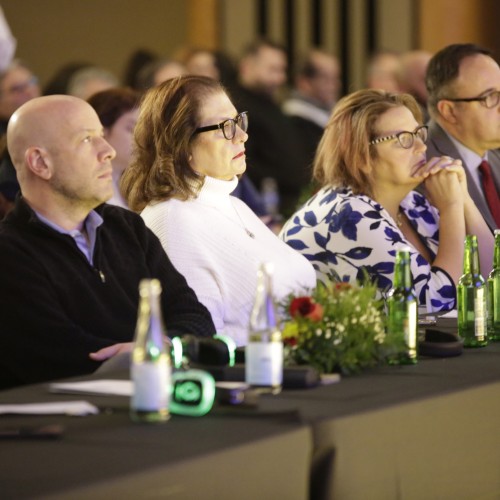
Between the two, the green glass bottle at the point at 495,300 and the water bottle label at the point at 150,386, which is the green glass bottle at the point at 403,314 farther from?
the water bottle label at the point at 150,386

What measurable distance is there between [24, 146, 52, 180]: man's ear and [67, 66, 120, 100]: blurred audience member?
3022 millimetres

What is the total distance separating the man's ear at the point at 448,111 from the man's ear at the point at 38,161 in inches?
72.5

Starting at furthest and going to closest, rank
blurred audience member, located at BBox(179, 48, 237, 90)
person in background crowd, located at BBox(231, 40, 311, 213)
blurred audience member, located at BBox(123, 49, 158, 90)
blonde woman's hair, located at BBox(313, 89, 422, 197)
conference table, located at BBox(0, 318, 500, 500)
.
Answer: blurred audience member, located at BBox(123, 49, 158, 90), person in background crowd, located at BBox(231, 40, 311, 213), blurred audience member, located at BBox(179, 48, 237, 90), blonde woman's hair, located at BBox(313, 89, 422, 197), conference table, located at BBox(0, 318, 500, 500)

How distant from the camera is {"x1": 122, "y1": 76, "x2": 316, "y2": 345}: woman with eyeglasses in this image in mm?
3213

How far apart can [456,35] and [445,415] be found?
7.92 meters

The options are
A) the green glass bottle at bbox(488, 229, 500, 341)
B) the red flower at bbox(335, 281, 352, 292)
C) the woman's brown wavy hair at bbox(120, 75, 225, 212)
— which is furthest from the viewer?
the woman's brown wavy hair at bbox(120, 75, 225, 212)

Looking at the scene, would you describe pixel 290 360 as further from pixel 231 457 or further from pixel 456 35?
pixel 456 35

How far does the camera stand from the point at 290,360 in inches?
87.4

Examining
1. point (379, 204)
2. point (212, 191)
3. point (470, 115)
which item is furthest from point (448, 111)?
point (212, 191)

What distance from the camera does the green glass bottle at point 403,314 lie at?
232cm

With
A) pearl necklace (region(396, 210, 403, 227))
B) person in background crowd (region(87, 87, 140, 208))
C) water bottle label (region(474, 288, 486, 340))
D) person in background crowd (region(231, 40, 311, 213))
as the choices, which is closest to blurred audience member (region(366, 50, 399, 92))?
person in background crowd (region(231, 40, 311, 213))

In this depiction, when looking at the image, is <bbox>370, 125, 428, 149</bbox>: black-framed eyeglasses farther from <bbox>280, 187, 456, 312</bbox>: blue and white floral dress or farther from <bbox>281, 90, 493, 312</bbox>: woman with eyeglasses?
<bbox>280, 187, 456, 312</bbox>: blue and white floral dress

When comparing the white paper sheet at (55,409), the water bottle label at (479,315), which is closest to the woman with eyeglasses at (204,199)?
the water bottle label at (479,315)

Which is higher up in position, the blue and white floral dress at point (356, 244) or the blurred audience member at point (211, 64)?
the blurred audience member at point (211, 64)
